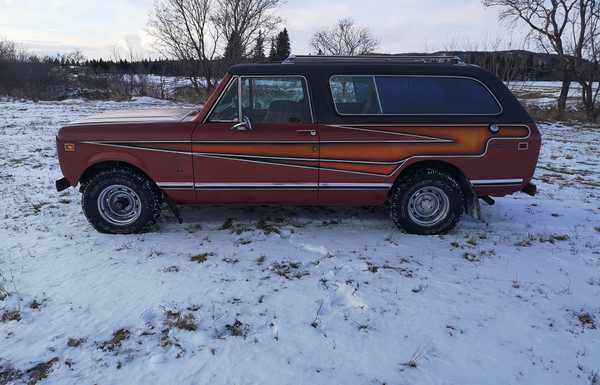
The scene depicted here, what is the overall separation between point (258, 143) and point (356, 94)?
3.74ft

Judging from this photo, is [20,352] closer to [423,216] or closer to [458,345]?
[458,345]

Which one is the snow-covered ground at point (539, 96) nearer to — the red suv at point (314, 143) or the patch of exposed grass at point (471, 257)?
the red suv at point (314, 143)

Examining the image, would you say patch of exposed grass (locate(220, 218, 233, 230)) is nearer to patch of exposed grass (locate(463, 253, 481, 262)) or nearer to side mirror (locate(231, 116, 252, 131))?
side mirror (locate(231, 116, 252, 131))

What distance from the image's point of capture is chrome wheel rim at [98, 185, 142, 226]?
4.59m

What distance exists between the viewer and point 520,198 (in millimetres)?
6129

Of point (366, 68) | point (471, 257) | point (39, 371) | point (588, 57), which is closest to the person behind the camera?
point (39, 371)

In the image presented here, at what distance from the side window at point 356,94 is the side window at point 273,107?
34cm

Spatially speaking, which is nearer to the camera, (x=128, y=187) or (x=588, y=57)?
(x=128, y=187)

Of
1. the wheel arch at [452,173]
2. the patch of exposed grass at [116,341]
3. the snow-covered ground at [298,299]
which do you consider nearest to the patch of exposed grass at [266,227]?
the snow-covered ground at [298,299]

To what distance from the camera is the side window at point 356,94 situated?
4562 mm

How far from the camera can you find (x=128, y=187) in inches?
179

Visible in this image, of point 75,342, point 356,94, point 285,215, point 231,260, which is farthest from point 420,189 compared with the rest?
point 75,342

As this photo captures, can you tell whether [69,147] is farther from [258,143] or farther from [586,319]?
[586,319]

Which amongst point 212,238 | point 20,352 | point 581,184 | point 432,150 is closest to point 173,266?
point 212,238
